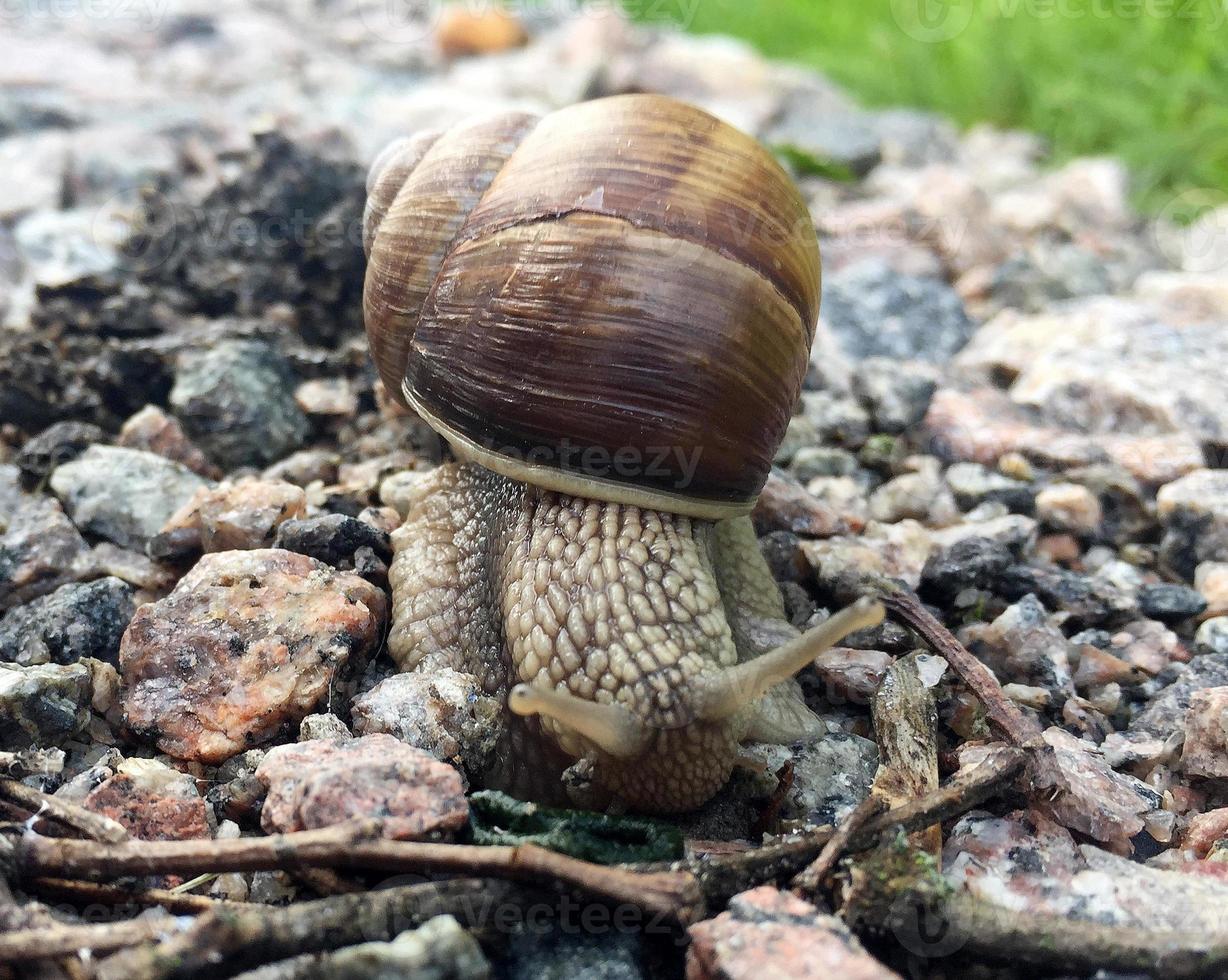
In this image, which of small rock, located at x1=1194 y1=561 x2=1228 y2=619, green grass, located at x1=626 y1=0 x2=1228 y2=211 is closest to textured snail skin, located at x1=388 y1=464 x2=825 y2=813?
small rock, located at x1=1194 y1=561 x2=1228 y2=619

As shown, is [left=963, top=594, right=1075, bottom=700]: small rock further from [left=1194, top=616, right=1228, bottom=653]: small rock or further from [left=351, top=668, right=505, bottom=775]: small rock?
[left=351, top=668, right=505, bottom=775]: small rock

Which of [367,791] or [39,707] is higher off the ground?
[367,791]

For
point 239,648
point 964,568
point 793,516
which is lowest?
point 239,648

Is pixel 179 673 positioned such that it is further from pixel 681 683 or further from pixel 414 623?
pixel 681 683

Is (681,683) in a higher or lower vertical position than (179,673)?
higher

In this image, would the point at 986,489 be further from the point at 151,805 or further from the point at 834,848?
the point at 151,805

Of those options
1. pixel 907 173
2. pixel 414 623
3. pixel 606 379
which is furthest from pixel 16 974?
pixel 907 173

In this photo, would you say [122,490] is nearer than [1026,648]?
No

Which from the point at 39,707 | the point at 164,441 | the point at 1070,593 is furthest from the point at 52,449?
the point at 1070,593
